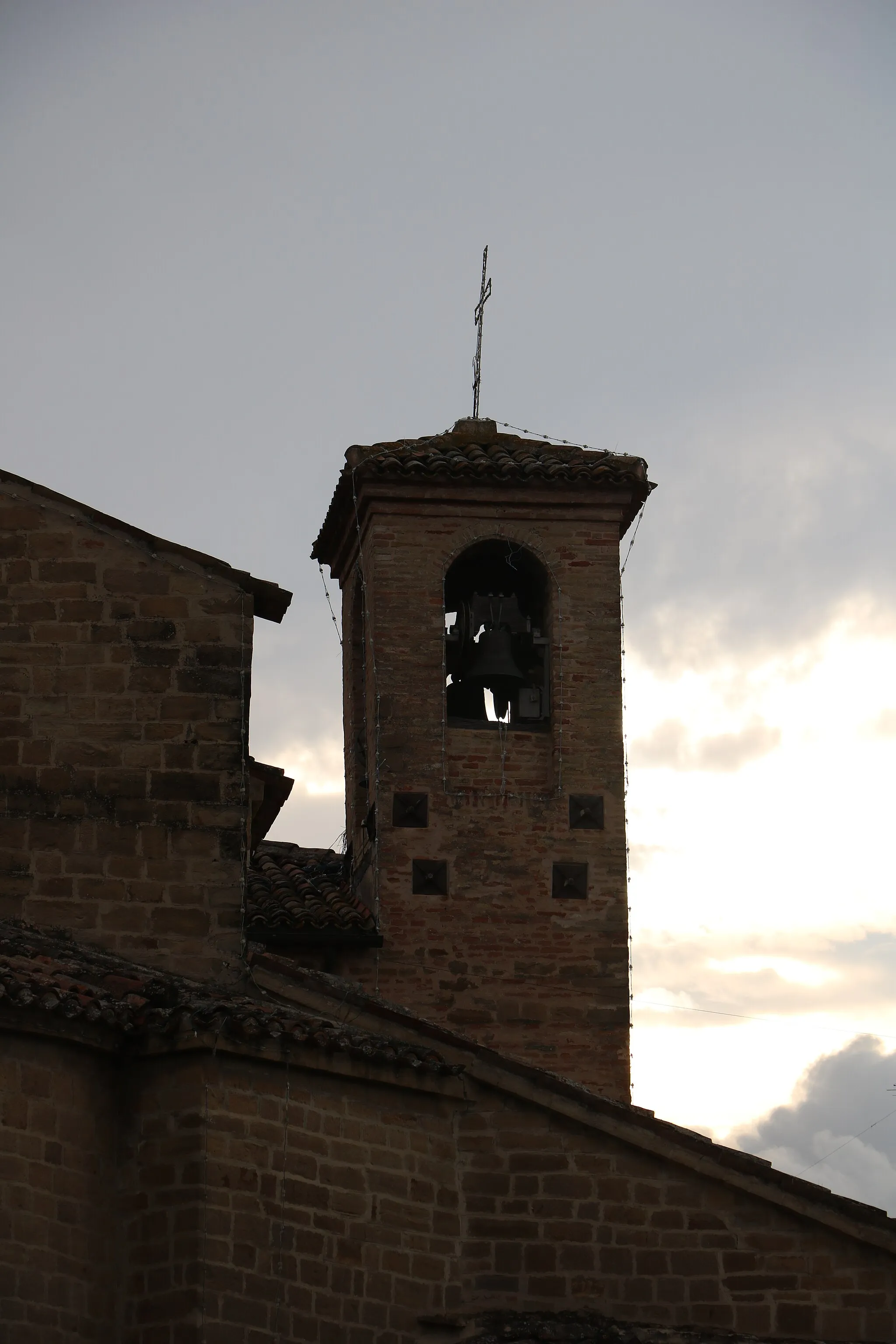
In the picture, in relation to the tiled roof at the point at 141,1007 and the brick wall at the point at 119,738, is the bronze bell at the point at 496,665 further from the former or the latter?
the tiled roof at the point at 141,1007

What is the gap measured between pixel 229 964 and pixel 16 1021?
271 centimetres

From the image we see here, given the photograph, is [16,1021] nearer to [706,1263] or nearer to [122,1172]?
[122,1172]

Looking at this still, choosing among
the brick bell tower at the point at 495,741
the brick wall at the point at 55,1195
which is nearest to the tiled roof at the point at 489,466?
the brick bell tower at the point at 495,741

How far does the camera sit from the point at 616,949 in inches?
848

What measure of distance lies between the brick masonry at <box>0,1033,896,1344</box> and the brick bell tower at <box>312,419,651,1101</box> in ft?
14.6

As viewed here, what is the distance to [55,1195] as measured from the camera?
47.0 feet

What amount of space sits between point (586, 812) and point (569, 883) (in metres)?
0.70

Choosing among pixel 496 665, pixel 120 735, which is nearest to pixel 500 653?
pixel 496 665

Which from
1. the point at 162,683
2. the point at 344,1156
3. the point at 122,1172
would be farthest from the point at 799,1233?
the point at 162,683

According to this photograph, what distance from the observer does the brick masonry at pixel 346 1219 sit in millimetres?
14359

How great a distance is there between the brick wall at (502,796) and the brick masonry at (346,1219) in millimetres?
4462

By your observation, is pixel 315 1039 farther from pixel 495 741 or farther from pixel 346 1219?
pixel 495 741

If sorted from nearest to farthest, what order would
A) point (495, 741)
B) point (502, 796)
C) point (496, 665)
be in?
point (502, 796), point (495, 741), point (496, 665)

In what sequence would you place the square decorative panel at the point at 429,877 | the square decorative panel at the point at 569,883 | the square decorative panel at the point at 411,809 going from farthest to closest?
the square decorative panel at the point at 411,809 → the square decorative panel at the point at 569,883 → the square decorative panel at the point at 429,877
